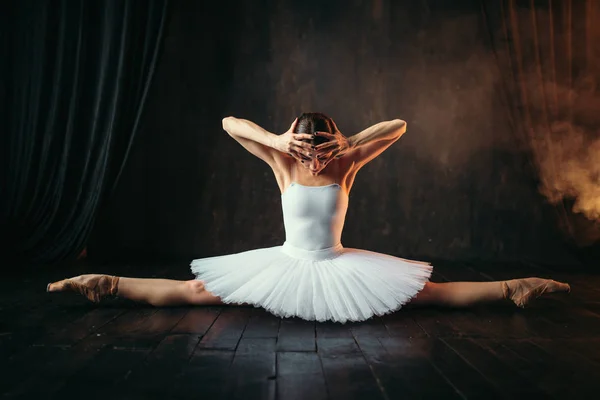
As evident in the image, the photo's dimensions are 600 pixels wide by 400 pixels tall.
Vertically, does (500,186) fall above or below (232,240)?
above

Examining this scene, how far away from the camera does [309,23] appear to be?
426 cm

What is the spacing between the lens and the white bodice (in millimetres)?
2305

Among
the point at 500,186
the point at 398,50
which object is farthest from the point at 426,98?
the point at 500,186

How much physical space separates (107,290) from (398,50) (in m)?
3.01

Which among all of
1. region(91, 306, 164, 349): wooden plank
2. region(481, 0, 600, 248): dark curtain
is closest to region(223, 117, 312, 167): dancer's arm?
region(91, 306, 164, 349): wooden plank

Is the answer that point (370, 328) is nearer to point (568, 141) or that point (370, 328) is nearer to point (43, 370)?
point (43, 370)

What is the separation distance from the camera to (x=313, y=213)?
7.56 ft

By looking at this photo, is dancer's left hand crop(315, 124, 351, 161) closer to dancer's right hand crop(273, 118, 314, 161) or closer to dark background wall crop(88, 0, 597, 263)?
dancer's right hand crop(273, 118, 314, 161)

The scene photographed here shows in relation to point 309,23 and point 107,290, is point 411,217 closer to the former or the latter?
point 309,23

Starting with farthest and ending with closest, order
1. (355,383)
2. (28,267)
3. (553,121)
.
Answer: (553,121) < (28,267) < (355,383)

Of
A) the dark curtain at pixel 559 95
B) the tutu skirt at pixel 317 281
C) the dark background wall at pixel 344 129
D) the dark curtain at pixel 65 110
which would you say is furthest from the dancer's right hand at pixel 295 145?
the dark curtain at pixel 559 95

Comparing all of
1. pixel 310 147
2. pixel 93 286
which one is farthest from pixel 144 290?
pixel 310 147

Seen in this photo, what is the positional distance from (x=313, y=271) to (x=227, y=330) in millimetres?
432

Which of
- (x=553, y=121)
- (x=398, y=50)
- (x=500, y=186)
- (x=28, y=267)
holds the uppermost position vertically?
(x=398, y=50)
